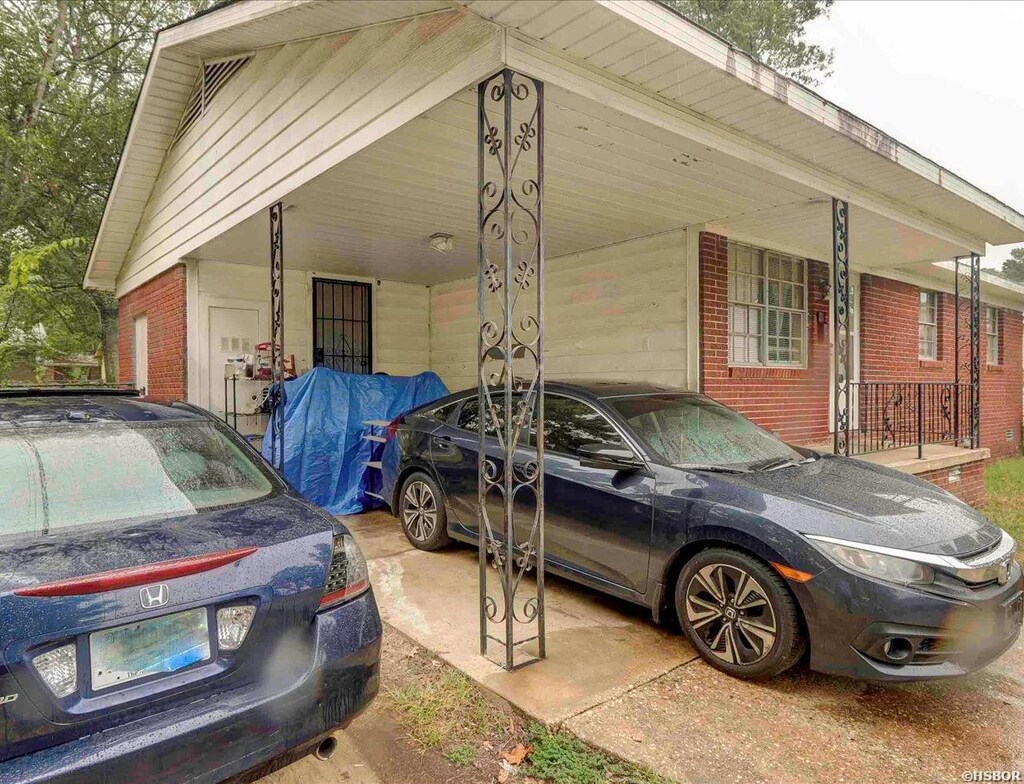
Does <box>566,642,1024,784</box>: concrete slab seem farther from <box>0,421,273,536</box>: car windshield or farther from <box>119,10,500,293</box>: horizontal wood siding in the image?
<box>119,10,500,293</box>: horizontal wood siding

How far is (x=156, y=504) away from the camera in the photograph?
89.4 inches

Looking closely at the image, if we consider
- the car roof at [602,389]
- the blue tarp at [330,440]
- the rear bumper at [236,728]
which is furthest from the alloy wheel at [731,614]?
the blue tarp at [330,440]

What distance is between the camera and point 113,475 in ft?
7.64

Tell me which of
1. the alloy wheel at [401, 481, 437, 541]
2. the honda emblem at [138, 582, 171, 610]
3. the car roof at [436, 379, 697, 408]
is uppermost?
the car roof at [436, 379, 697, 408]

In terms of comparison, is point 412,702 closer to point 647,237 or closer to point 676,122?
point 676,122

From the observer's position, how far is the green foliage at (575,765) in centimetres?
248

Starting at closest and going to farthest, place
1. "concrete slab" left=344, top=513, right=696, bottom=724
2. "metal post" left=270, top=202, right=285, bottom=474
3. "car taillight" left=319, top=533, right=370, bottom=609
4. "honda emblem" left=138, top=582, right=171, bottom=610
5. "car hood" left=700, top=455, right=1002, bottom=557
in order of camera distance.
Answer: "honda emblem" left=138, top=582, right=171, bottom=610 → "car taillight" left=319, top=533, right=370, bottom=609 → "car hood" left=700, top=455, right=1002, bottom=557 → "concrete slab" left=344, top=513, right=696, bottom=724 → "metal post" left=270, top=202, right=285, bottom=474

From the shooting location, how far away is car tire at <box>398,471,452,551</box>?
520 centimetres

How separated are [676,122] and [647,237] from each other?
2.85 meters

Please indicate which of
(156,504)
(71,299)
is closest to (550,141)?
(156,504)

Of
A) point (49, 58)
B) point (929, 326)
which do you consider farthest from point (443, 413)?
point (49, 58)

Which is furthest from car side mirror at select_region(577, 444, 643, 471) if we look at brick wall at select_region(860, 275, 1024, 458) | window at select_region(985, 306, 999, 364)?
window at select_region(985, 306, 999, 364)

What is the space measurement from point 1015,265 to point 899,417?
1812 inches

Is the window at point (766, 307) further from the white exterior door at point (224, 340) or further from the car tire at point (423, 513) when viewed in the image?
the white exterior door at point (224, 340)
